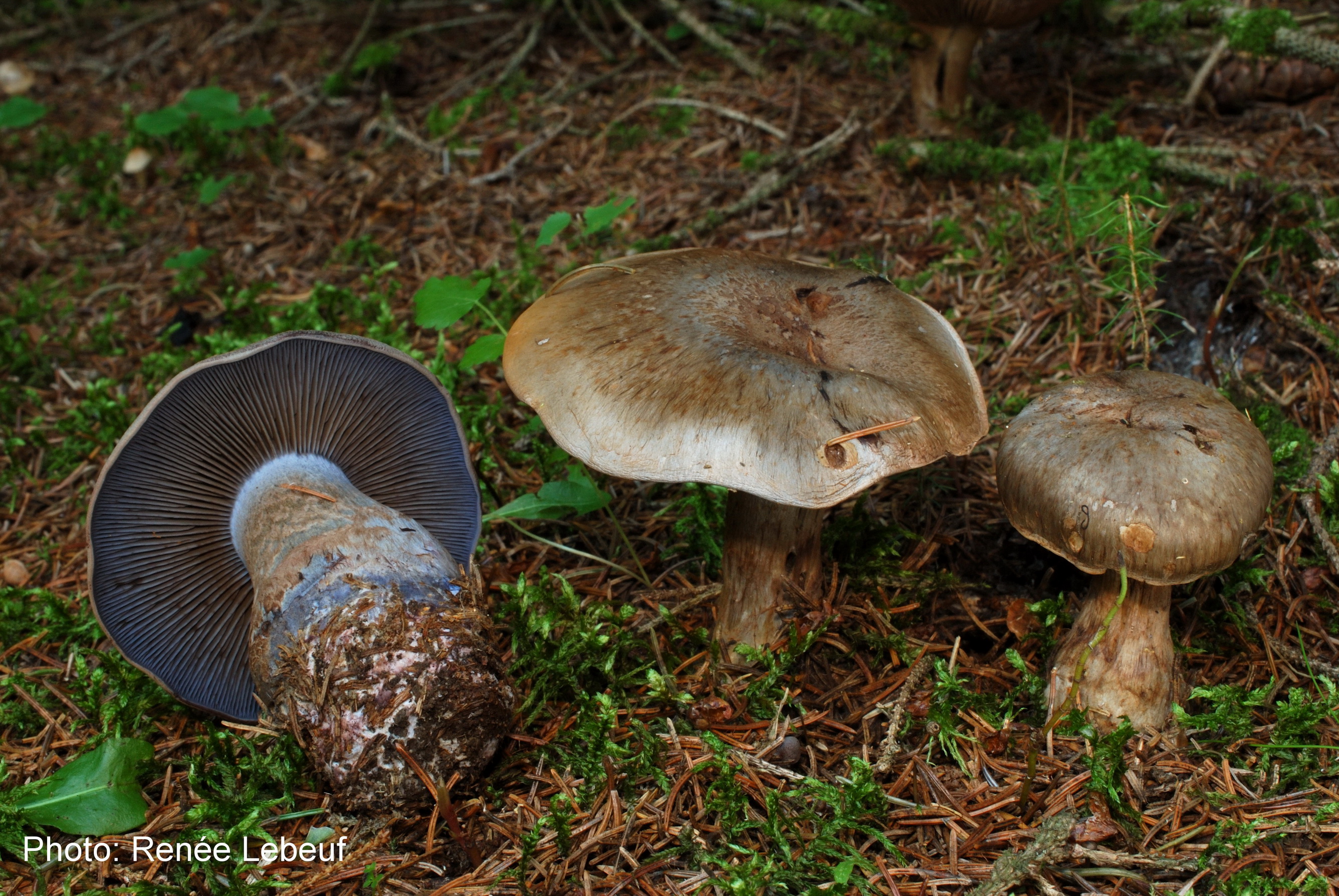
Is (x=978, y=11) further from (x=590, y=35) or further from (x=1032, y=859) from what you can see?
(x=1032, y=859)

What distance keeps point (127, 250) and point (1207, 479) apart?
4.84 metres

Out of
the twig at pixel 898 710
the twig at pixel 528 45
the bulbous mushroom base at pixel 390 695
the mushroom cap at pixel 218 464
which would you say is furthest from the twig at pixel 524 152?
the twig at pixel 898 710

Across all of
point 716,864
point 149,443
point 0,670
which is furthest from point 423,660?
point 0,670

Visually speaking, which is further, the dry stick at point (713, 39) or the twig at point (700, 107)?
the dry stick at point (713, 39)

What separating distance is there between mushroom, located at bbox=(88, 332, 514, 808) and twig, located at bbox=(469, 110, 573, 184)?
2205 mm

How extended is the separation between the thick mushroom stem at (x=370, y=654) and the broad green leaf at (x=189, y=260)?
7.39ft

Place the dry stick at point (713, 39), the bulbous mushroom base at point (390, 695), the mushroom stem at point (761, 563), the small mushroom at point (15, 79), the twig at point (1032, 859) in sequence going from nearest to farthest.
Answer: the twig at point (1032, 859) < the bulbous mushroom base at point (390, 695) < the mushroom stem at point (761, 563) < the dry stick at point (713, 39) < the small mushroom at point (15, 79)

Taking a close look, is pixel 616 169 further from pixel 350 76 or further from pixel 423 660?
pixel 423 660

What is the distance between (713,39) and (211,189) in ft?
9.04

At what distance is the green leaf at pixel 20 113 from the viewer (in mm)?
4871

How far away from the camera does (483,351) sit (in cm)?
284

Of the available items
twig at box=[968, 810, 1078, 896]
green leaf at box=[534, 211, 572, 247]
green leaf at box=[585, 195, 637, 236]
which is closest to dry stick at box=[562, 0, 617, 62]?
green leaf at box=[585, 195, 637, 236]

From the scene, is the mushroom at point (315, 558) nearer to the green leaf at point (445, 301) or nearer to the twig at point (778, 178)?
the green leaf at point (445, 301)

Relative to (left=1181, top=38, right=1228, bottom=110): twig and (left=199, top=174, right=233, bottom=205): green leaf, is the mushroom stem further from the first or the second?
(left=199, top=174, right=233, bottom=205): green leaf
